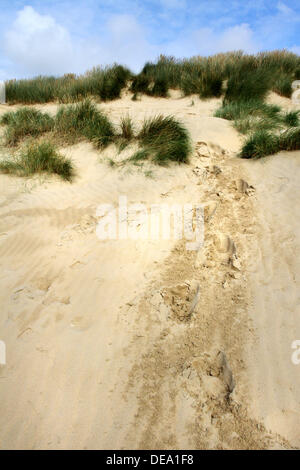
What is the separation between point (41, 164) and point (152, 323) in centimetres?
324

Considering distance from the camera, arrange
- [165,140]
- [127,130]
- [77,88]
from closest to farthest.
Answer: [165,140], [127,130], [77,88]

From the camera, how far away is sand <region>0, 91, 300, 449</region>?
1597mm

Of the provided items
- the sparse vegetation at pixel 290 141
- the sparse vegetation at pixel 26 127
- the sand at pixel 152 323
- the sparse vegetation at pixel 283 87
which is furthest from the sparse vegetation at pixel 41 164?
the sparse vegetation at pixel 283 87

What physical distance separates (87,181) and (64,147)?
4.36 feet

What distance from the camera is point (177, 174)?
163 inches

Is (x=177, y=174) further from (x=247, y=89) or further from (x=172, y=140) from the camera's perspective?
(x=247, y=89)

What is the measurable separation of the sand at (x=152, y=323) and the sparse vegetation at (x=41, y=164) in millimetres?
546

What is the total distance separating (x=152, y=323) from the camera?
7.17 feet

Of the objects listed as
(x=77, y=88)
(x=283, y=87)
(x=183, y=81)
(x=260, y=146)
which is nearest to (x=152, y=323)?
→ (x=260, y=146)

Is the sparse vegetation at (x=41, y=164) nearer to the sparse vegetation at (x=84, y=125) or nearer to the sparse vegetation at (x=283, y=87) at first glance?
the sparse vegetation at (x=84, y=125)

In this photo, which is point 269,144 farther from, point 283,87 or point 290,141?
point 283,87

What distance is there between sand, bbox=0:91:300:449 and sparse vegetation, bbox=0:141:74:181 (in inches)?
21.5
